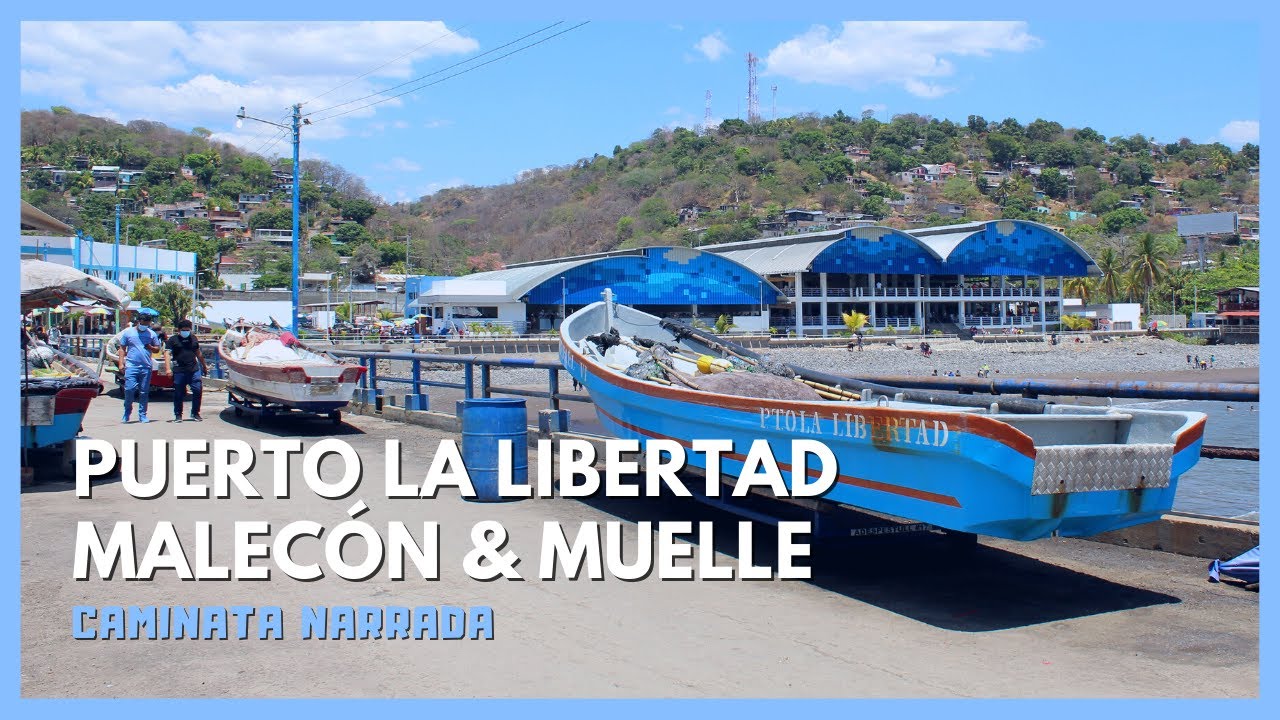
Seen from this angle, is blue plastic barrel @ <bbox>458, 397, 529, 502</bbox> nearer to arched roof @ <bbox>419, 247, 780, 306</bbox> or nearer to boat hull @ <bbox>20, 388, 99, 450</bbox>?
boat hull @ <bbox>20, 388, 99, 450</bbox>

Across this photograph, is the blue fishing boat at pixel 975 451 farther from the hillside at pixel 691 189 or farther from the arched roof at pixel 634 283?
the hillside at pixel 691 189

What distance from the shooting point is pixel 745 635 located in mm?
5555

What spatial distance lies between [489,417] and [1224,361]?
2496 inches

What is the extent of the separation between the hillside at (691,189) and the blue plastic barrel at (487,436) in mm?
114992

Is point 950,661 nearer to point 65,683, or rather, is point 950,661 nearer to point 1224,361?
point 65,683

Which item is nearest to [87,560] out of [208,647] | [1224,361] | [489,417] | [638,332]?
[208,647]

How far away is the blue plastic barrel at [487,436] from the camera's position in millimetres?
9055

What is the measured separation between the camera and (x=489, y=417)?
916 centimetres

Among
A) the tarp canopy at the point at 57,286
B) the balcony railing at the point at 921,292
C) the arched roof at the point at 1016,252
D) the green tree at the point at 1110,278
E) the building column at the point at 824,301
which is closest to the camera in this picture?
the tarp canopy at the point at 57,286

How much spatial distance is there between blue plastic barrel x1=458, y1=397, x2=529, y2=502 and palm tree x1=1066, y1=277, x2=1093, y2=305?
9347 cm

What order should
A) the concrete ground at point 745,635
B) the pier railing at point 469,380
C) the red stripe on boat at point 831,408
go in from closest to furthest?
the concrete ground at point 745,635 < the red stripe on boat at point 831,408 < the pier railing at point 469,380

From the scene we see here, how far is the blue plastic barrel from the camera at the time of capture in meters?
9.05

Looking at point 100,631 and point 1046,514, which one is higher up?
point 1046,514

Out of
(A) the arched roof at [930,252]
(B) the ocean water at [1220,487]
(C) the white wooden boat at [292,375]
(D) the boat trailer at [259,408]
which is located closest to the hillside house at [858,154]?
(A) the arched roof at [930,252]
